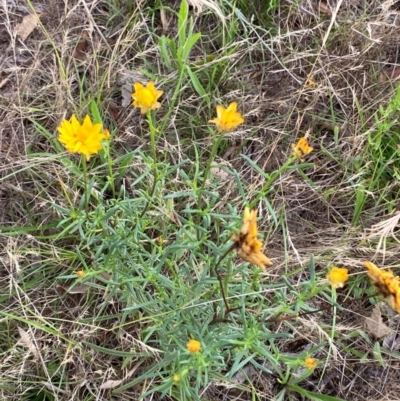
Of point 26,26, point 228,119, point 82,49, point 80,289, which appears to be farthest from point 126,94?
point 228,119

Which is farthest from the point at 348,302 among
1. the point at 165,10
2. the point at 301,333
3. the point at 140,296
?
the point at 165,10

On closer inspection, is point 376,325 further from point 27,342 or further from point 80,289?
point 27,342

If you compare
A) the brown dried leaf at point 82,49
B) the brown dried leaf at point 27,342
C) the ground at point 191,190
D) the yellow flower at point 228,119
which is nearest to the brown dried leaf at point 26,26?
the ground at point 191,190

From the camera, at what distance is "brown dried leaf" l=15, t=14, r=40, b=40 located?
1.97 meters

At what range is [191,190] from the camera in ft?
5.10

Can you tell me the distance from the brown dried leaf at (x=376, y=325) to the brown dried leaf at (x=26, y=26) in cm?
142

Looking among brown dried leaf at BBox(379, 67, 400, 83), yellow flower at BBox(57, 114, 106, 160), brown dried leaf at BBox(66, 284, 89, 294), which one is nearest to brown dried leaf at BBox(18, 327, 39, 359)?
brown dried leaf at BBox(66, 284, 89, 294)

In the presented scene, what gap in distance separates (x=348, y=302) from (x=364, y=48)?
2.73 feet

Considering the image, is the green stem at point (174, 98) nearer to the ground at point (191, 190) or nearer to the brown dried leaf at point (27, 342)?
the ground at point (191, 190)

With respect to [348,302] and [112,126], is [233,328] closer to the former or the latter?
[348,302]

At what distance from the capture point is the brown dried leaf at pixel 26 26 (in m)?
1.97

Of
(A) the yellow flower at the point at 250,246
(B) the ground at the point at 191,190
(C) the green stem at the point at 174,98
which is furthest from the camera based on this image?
(C) the green stem at the point at 174,98

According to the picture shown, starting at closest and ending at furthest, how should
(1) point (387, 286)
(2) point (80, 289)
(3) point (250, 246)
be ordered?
(3) point (250, 246) < (1) point (387, 286) < (2) point (80, 289)

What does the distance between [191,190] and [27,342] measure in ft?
2.06
